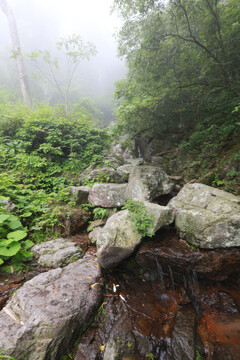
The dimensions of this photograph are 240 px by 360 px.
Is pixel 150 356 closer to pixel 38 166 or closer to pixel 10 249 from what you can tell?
pixel 10 249

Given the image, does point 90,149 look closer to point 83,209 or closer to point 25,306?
point 83,209

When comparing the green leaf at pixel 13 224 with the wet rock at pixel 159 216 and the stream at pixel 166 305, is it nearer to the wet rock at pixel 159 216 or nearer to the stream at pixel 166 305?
the stream at pixel 166 305

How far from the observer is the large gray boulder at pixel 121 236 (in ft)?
11.9

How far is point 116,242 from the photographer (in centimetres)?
372

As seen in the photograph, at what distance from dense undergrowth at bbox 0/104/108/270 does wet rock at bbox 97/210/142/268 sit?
1.95 m

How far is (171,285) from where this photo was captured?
339 centimetres

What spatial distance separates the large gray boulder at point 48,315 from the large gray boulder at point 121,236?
0.58m

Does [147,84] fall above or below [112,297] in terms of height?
above

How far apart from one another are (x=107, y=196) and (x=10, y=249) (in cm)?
325

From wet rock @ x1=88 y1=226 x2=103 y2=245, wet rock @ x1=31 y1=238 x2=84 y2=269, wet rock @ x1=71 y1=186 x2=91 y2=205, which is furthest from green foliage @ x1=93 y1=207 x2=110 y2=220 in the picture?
wet rock @ x1=31 y1=238 x2=84 y2=269

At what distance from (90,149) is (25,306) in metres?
7.70

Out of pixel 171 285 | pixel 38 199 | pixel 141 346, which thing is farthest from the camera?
pixel 38 199

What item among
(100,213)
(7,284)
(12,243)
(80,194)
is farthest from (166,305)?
(80,194)

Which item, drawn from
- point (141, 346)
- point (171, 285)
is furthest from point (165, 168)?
point (141, 346)
